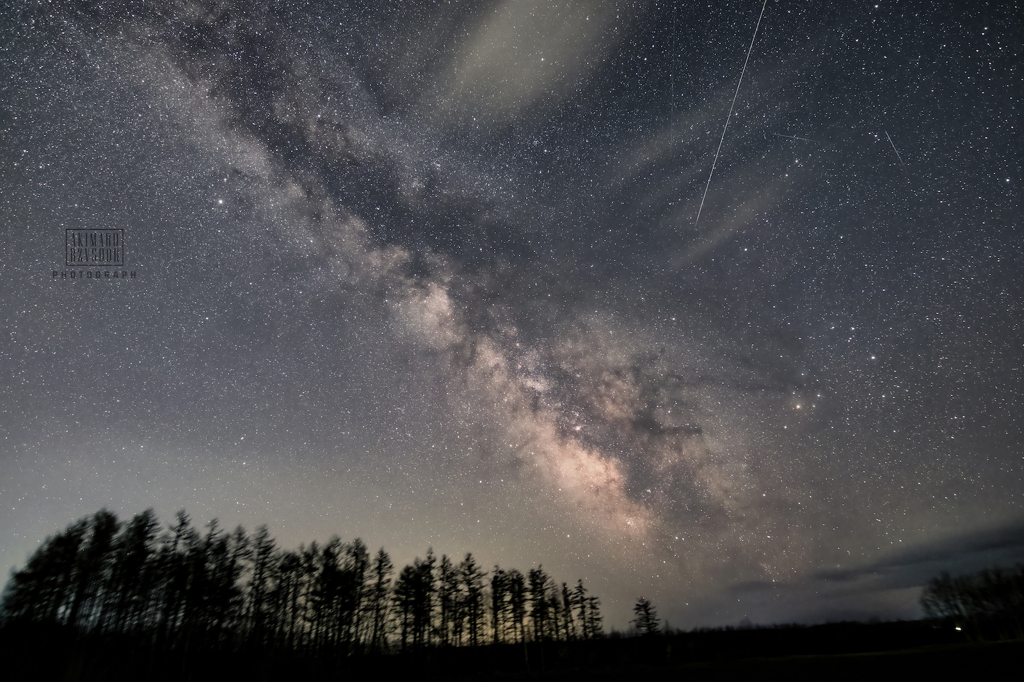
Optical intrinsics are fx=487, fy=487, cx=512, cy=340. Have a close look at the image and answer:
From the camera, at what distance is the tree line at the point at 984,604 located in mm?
85062

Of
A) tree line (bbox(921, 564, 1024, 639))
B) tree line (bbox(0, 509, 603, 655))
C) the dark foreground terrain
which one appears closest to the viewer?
the dark foreground terrain

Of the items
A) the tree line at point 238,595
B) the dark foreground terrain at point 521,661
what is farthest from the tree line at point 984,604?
the tree line at point 238,595

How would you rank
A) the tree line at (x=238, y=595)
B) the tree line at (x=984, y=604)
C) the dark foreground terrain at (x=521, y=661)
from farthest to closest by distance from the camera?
the tree line at (x=984, y=604), the tree line at (x=238, y=595), the dark foreground terrain at (x=521, y=661)

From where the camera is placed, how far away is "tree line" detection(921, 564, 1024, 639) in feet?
279

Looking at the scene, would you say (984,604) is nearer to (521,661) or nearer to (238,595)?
(521,661)

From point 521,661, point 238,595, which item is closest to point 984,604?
point 521,661

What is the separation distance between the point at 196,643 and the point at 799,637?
80.0 m

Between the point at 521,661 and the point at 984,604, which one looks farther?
the point at 984,604

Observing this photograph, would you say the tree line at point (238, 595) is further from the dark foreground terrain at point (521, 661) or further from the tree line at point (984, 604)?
the tree line at point (984, 604)

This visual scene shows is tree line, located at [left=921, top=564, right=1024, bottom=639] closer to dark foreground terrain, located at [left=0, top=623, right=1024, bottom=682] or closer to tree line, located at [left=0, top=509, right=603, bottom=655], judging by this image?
dark foreground terrain, located at [left=0, top=623, right=1024, bottom=682]

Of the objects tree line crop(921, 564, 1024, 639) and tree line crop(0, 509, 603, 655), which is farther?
tree line crop(921, 564, 1024, 639)

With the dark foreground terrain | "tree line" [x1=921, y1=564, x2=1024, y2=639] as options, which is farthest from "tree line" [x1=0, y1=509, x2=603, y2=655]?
"tree line" [x1=921, y1=564, x2=1024, y2=639]

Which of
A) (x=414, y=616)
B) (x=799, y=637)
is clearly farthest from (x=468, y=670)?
(x=799, y=637)

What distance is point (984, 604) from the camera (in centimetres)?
9444
